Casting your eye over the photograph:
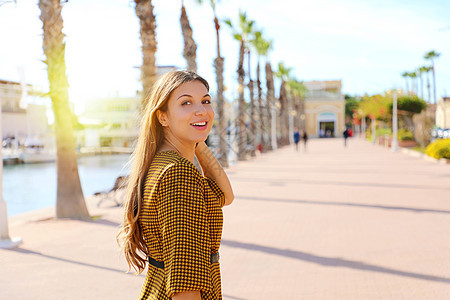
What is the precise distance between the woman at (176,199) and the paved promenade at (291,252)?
123 inches

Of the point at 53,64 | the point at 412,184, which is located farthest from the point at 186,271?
the point at 412,184

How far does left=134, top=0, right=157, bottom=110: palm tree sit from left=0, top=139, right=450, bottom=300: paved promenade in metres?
3.48

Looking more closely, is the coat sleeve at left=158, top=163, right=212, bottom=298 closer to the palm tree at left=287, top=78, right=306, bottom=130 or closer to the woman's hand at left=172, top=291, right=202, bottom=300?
the woman's hand at left=172, top=291, right=202, bottom=300

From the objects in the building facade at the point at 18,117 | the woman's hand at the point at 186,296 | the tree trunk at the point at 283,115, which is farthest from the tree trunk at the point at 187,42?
the building facade at the point at 18,117

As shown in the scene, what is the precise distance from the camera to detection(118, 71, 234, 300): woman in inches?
63.6

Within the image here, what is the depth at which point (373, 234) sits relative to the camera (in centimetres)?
801

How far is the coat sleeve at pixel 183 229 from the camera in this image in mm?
1605

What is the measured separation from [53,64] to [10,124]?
53782mm

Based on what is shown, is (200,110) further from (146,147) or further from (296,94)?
(296,94)

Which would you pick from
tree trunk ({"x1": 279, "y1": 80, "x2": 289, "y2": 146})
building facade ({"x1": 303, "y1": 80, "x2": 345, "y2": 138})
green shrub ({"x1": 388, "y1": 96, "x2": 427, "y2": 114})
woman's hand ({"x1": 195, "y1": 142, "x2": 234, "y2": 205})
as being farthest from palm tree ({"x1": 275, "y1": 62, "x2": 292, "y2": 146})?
woman's hand ({"x1": 195, "y1": 142, "x2": 234, "y2": 205})

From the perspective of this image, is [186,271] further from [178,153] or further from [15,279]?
[15,279]

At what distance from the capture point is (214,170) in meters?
2.11

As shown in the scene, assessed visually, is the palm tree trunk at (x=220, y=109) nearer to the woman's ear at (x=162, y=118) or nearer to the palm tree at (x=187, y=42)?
the palm tree at (x=187, y=42)

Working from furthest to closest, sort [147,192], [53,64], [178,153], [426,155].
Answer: [426,155] < [53,64] < [178,153] < [147,192]
